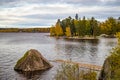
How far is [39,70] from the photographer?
62.8 metres

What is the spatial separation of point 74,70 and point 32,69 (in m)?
30.9

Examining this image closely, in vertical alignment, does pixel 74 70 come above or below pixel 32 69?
above

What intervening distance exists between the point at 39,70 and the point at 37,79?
8241mm

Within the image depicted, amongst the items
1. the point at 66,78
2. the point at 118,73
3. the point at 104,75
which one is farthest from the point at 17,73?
the point at 118,73

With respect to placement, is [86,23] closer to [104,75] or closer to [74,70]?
[104,75]

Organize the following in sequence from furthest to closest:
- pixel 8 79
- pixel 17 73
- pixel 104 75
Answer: pixel 17 73
pixel 8 79
pixel 104 75

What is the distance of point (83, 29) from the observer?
19500cm

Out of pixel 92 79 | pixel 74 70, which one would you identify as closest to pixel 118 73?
pixel 92 79

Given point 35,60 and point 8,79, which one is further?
point 35,60

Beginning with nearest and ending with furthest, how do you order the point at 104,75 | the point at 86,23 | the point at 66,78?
the point at 66,78 → the point at 104,75 → the point at 86,23

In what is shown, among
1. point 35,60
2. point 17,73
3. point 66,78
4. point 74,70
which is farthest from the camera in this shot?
point 35,60

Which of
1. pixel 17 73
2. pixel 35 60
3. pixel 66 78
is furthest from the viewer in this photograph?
pixel 35 60

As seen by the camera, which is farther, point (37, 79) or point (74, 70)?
point (37, 79)

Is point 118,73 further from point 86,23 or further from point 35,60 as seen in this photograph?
point 86,23
